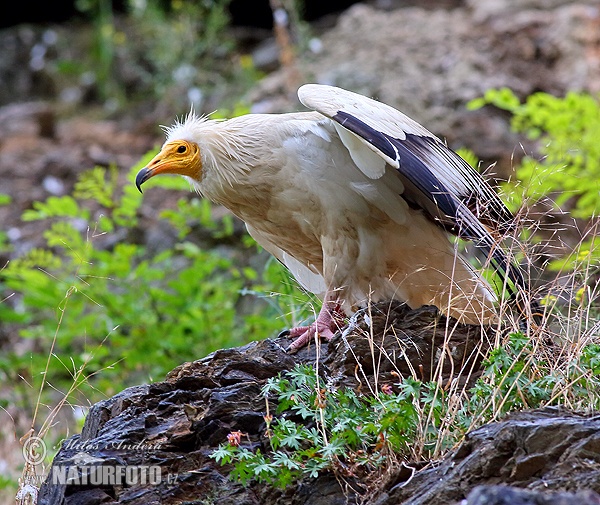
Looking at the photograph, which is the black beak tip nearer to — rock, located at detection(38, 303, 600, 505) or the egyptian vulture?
the egyptian vulture

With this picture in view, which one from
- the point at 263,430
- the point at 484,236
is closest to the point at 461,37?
the point at 484,236

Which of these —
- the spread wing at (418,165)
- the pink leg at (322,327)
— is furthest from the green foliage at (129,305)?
the spread wing at (418,165)

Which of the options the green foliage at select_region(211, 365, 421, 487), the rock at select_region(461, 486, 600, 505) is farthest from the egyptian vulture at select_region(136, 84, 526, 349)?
the rock at select_region(461, 486, 600, 505)

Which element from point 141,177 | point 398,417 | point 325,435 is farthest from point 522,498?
point 141,177

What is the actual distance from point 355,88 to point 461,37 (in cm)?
157

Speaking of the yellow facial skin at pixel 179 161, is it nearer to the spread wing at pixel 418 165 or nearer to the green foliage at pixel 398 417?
the spread wing at pixel 418 165

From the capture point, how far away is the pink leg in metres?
4.01

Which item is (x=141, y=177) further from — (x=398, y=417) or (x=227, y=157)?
(x=398, y=417)

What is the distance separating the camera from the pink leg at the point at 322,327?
13.2 feet

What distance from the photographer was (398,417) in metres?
2.96

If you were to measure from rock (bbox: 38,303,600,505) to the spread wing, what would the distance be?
463 mm

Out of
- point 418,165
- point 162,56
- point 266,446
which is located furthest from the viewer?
point 162,56

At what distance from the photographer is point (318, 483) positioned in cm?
308

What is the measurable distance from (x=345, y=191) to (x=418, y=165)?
1.41 ft
